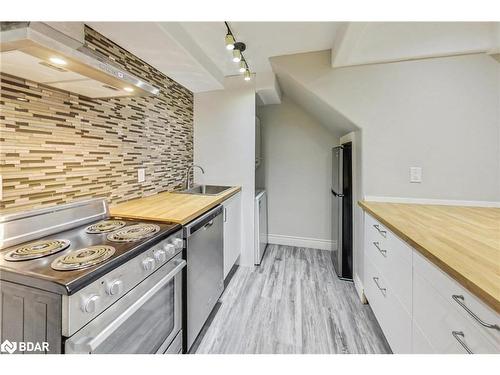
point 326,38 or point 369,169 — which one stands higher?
point 326,38

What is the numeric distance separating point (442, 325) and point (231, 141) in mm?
2292

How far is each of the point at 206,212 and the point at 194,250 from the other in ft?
1.00

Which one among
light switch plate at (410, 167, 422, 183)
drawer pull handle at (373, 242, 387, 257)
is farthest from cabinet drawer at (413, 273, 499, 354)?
light switch plate at (410, 167, 422, 183)

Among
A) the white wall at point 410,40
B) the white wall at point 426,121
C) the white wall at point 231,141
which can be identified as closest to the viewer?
the white wall at point 410,40

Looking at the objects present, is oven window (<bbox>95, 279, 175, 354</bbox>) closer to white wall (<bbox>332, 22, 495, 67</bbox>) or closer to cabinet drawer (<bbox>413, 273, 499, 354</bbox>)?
cabinet drawer (<bbox>413, 273, 499, 354</bbox>)

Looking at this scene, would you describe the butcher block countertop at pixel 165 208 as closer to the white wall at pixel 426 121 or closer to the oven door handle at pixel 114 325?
the oven door handle at pixel 114 325

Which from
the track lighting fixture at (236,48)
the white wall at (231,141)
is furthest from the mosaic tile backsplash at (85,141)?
the track lighting fixture at (236,48)

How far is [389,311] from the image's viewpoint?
4.37ft

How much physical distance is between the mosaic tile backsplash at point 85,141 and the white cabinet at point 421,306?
1.89 m

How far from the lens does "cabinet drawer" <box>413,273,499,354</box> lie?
0.68 m

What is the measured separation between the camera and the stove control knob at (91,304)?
0.68 meters

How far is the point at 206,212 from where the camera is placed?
159 centimetres
